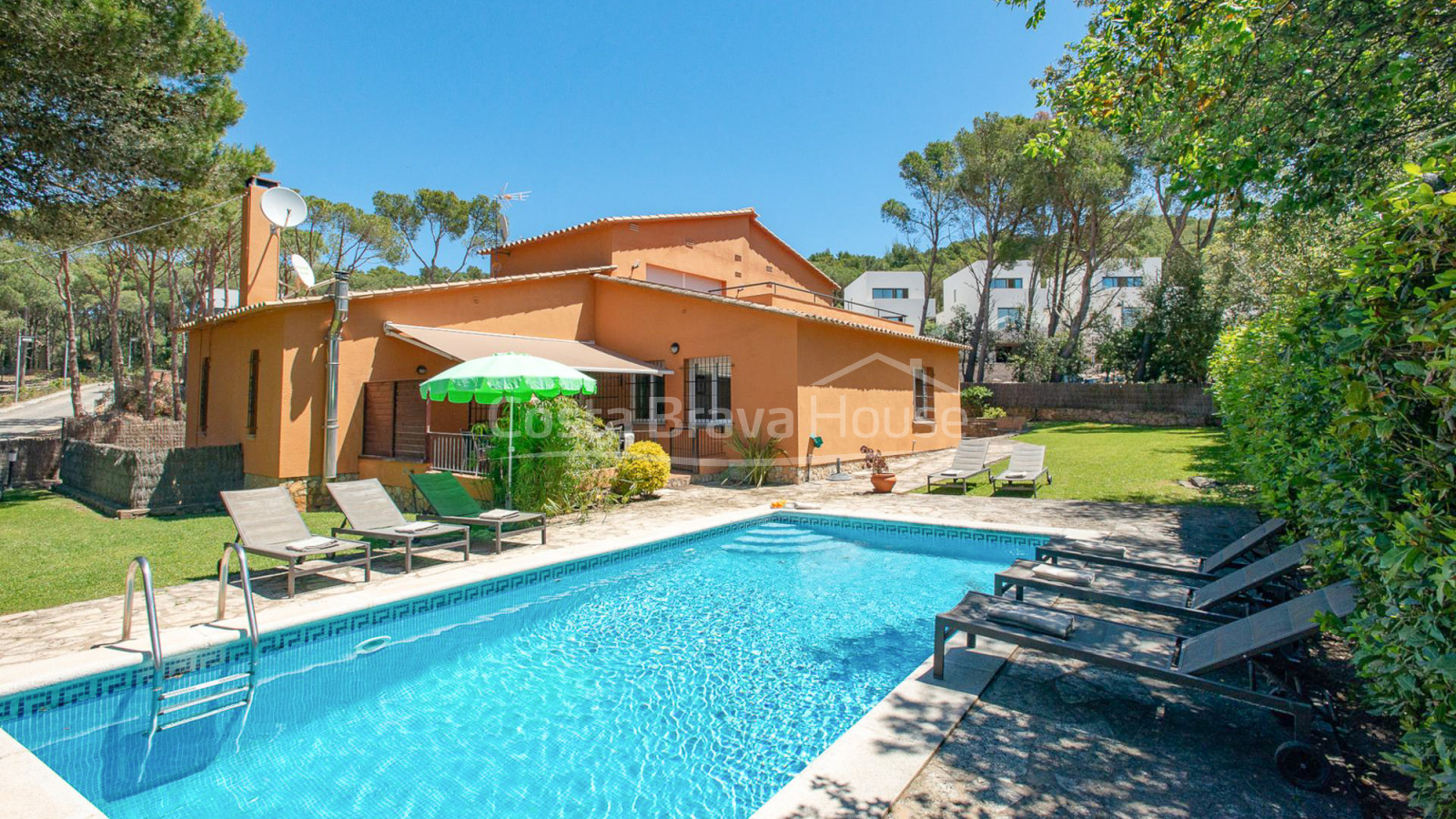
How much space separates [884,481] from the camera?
18219 millimetres

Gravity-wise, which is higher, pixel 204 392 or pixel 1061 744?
pixel 204 392

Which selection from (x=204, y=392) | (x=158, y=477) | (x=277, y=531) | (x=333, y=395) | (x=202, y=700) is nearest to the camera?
(x=202, y=700)

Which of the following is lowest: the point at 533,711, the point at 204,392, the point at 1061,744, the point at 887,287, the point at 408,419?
the point at 533,711

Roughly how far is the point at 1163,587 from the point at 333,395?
18.1 m

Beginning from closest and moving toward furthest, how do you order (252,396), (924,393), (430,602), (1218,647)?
(1218,647), (430,602), (252,396), (924,393)

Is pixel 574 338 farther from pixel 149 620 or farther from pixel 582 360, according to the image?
pixel 149 620

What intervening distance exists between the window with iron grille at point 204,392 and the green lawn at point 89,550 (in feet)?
13.7

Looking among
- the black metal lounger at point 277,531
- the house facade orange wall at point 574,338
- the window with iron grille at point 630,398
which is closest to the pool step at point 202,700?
the black metal lounger at point 277,531

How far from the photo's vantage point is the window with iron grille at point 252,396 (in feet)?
58.5

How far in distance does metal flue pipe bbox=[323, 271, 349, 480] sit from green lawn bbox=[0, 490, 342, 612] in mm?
1364

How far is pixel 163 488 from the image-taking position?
16391mm

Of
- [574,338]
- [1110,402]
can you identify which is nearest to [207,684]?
[574,338]

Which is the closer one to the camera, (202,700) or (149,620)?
(149,620)

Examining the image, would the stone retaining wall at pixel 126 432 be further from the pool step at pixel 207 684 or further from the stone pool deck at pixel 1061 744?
the pool step at pixel 207 684
